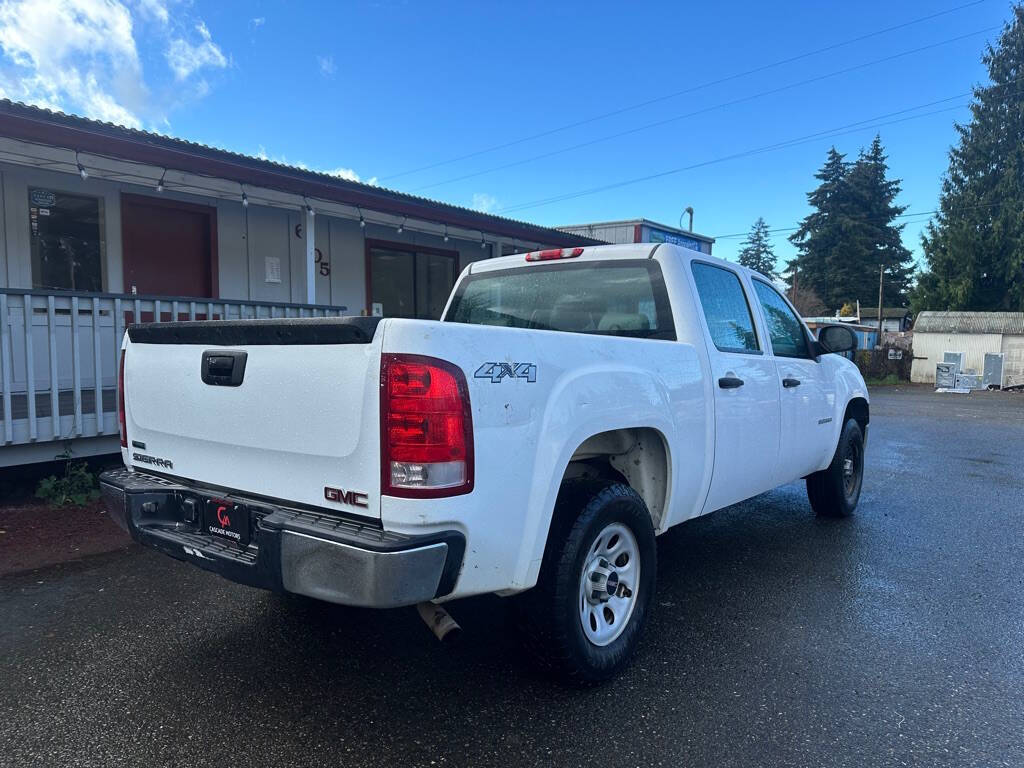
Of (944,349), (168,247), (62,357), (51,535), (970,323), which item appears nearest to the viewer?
(51,535)

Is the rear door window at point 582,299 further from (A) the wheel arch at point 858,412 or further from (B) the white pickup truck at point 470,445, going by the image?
(A) the wheel arch at point 858,412

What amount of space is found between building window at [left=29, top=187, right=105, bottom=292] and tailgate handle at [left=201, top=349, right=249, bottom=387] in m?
7.00

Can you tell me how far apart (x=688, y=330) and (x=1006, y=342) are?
30.7 metres

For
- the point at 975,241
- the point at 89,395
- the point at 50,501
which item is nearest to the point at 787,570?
the point at 50,501

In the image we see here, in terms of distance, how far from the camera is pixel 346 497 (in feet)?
7.66

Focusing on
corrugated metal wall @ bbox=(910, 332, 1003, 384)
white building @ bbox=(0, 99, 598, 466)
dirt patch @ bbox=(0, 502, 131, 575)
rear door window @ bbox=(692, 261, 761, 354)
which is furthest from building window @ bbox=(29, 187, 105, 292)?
corrugated metal wall @ bbox=(910, 332, 1003, 384)

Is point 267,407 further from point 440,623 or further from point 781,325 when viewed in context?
point 781,325

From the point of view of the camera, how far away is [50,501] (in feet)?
18.2

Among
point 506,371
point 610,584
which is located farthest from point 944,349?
point 506,371

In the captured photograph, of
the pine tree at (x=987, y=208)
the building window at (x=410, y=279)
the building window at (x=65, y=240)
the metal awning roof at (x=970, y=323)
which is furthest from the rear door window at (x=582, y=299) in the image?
the pine tree at (x=987, y=208)

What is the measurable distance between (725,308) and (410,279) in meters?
9.21

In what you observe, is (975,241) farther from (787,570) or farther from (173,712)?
(173,712)

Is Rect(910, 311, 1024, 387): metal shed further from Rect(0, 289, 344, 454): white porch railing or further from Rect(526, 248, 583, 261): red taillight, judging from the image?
Rect(0, 289, 344, 454): white porch railing

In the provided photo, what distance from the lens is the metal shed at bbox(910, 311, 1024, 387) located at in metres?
27.2
